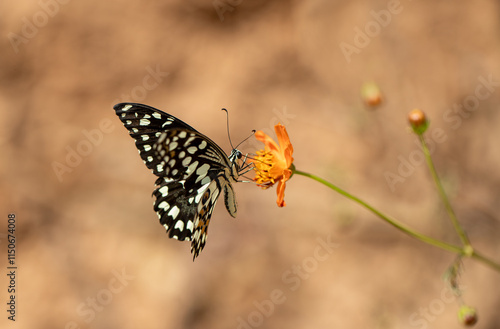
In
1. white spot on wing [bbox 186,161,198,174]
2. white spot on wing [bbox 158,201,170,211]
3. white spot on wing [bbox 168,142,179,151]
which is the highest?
white spot on wing [bbox 168,142,179,151]

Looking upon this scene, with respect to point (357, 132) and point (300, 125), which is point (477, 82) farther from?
point (300, 125)

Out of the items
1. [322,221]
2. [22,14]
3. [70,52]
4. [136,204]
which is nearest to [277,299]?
[322,221]

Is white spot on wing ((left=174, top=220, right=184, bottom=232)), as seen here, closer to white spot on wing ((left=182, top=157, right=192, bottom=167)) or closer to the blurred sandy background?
white spot on wing ((left=182, top=157, right=192, bottom=167))

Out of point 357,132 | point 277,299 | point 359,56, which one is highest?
point 359,56

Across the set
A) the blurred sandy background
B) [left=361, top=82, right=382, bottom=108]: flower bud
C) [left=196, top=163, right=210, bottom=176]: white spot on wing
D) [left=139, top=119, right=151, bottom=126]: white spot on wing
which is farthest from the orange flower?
the blurred sandy background

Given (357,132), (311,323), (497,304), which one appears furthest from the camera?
(357,132)

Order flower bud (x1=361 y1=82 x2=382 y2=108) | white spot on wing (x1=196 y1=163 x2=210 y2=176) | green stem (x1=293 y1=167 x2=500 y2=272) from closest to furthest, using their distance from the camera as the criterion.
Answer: green stem (x1=293 y1=167 x2=500 y2=272) → white spot on wing (x1=196 y1=163 x2=210 y2=176) → flower bud (x1=361 y1=82 x2=382 y2=108)
